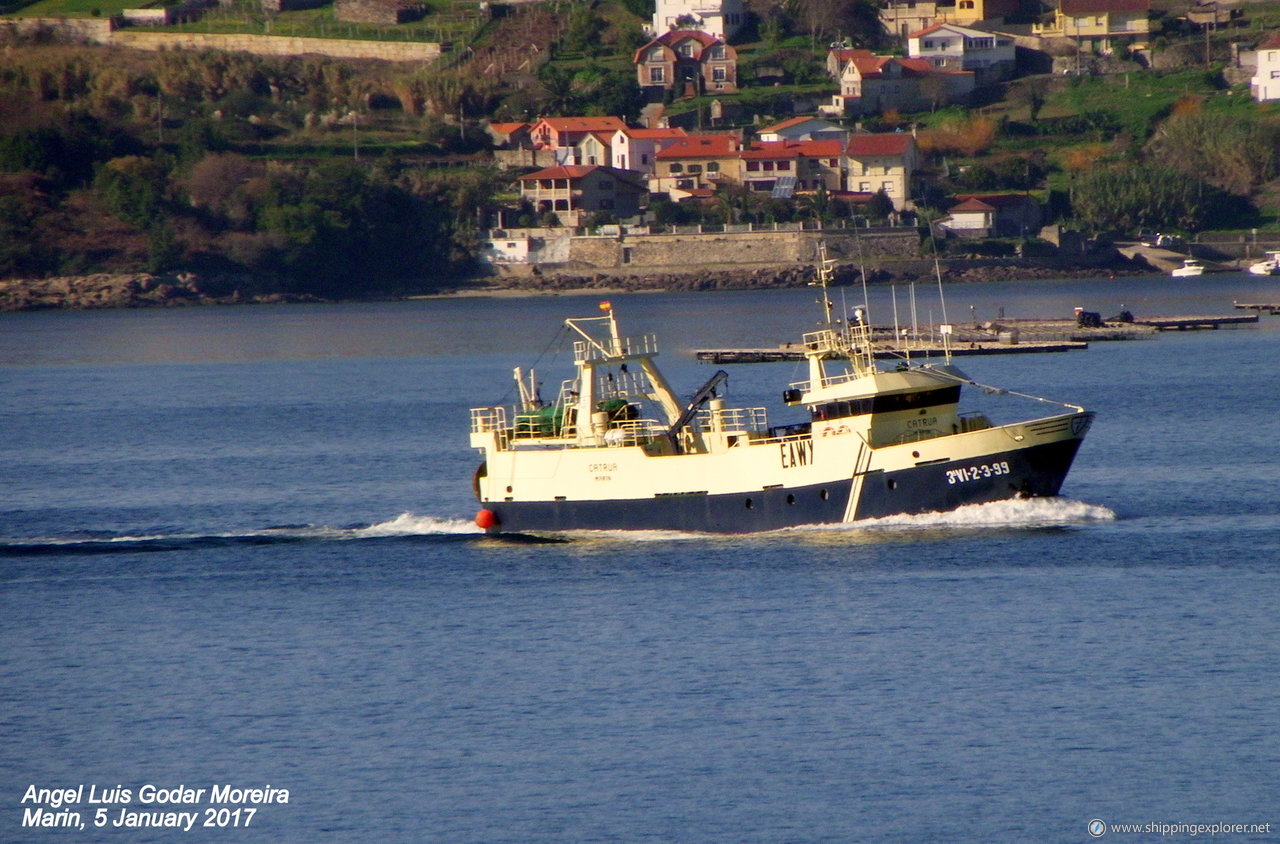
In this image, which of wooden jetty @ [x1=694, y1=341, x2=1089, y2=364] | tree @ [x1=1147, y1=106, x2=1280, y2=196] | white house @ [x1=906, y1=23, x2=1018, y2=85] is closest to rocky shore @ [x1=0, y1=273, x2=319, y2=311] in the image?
white house @ [x1=906, y1=23, x2=1018, y2=85]

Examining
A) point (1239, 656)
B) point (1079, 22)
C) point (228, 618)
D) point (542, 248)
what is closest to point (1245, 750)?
point (1239, 656)

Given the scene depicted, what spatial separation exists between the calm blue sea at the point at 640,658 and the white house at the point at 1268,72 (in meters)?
115

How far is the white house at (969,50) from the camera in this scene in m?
187

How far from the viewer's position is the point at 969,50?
187625mm

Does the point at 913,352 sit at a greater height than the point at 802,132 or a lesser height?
lesser

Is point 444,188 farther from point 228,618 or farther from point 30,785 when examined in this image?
point 30,785

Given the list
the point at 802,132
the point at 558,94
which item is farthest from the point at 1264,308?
the point at 558,94

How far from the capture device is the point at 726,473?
4488 cm

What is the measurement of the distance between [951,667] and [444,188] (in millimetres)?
→ 135881

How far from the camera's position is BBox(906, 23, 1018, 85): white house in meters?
187

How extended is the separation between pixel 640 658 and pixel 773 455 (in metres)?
9.18

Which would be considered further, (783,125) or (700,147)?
(783,125)

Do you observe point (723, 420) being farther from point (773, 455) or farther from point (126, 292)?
point (126, 292)

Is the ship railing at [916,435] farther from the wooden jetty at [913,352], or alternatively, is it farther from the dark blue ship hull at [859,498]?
the wooden jetty at [913,352]
